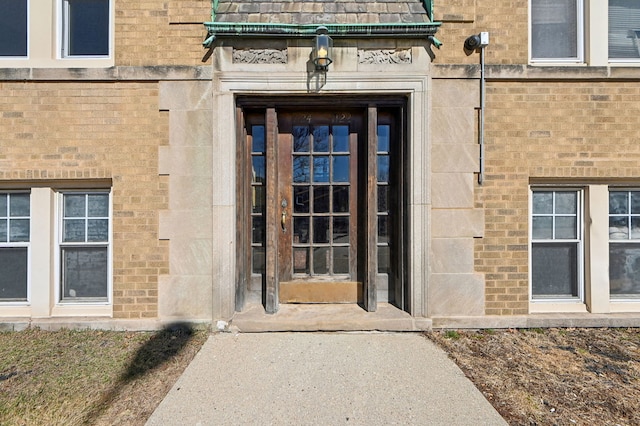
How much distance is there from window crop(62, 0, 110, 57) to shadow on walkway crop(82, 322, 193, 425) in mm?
3199

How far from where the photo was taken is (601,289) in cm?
397

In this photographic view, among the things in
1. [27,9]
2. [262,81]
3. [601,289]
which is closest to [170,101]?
[262,81]

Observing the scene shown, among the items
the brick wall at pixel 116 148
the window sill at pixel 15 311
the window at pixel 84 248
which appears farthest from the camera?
the window at pixel 84 248

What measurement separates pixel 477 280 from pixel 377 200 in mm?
1411

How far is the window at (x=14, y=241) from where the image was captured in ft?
12.9

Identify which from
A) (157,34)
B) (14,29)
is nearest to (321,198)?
(157,34)

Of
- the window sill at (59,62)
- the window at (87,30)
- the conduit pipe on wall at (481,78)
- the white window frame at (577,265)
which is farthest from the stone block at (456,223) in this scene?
the window at (87,30)

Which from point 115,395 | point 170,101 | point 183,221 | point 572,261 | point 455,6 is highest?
point 455,6

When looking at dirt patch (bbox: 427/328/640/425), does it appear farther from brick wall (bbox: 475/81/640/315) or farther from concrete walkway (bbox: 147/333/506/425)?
brick wall (bbox: 475/81/640/315)

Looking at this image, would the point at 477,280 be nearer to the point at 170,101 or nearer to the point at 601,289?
the point at 601,289

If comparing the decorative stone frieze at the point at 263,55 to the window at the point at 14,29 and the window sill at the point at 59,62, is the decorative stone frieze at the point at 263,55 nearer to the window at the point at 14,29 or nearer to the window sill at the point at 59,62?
the window sill at the point at 59,62

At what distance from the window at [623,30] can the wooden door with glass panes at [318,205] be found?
10.1 feet

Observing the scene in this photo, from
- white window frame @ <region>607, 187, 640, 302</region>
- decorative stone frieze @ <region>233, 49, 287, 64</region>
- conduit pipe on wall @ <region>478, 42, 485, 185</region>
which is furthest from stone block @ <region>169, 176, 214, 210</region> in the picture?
white window frame @ <region>607, 187, 640, 302</region>

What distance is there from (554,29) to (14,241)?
21.7 feet
